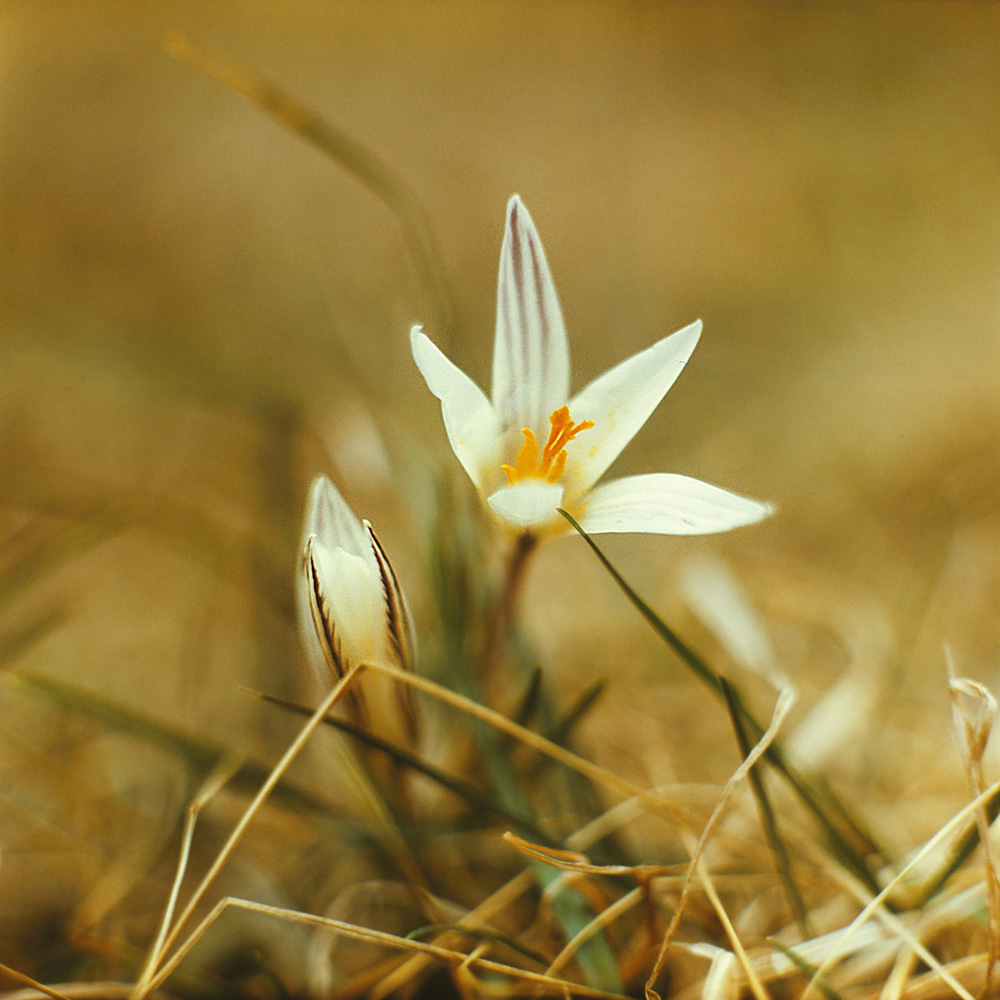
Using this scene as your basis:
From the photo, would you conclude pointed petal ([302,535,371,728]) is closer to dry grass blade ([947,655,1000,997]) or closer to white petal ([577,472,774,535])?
white petal ([577,472,774,535])

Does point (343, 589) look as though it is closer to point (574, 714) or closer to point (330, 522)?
point (330, 522)

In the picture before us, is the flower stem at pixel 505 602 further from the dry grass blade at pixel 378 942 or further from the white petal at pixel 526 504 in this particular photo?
the dry grass blade at pixel 378 942

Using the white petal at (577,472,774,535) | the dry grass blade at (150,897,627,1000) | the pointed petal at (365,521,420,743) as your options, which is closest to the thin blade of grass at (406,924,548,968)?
the dry grass blade at (150,897,627,1000)

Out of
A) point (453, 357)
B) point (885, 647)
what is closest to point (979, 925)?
point (885, 647)

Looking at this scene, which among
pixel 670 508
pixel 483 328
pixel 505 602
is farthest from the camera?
pixel 483 328

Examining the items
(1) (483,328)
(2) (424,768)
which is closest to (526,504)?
(2) (424,768)

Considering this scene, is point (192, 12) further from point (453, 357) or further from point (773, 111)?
point (453, 357)

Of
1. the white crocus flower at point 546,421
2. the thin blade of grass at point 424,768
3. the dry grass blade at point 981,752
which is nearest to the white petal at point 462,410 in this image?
the white crocus flower at point 546,421

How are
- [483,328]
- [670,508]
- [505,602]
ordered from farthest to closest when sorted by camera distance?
[483,328] → [505,602] → [670,508]
